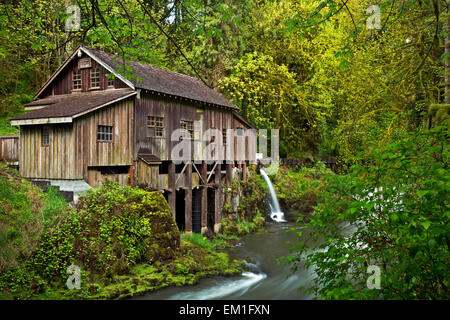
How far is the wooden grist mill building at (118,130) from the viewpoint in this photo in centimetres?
1250

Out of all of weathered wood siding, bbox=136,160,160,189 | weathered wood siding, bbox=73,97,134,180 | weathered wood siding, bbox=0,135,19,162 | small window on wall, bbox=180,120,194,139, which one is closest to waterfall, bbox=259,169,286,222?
small window on wall, bbox=180,120,194,139

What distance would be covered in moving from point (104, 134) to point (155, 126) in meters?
2.57

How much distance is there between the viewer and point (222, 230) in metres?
19.2

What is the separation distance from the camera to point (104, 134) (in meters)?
13.3

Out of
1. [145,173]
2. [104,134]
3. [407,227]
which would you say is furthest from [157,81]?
[407,227]

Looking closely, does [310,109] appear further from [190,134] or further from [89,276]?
[89,276]

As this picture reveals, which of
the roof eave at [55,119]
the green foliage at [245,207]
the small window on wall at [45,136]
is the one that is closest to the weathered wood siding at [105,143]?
the roof eave at [55,119]

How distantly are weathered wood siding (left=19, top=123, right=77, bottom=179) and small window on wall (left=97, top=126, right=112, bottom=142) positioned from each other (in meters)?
1.11

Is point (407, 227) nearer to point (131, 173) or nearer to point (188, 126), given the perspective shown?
point (131, 173)

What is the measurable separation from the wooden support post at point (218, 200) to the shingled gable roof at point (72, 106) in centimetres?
747

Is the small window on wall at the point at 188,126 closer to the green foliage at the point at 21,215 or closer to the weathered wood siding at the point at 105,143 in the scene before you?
the weathered wood siding at the point at 105,143

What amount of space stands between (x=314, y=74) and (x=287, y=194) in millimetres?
9523

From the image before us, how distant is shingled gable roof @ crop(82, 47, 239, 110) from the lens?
14539 mm

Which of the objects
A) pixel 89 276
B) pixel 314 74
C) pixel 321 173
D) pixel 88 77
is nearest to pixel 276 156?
pixel 321 173
